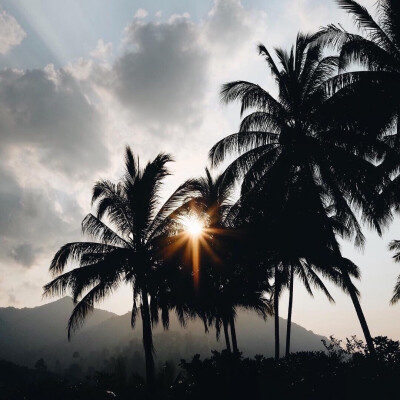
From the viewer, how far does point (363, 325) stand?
11609 millimetres

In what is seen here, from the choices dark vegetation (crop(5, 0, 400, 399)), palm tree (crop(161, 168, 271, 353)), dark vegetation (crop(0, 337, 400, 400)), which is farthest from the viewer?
palm tree (crop(161, 168, 271, 353))

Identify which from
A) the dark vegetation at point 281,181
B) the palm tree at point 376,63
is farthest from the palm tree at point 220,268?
the palm tree at point 376,63

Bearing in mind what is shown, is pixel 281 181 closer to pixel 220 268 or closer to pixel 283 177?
pixel 283 177

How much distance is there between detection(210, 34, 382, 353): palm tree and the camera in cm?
1197

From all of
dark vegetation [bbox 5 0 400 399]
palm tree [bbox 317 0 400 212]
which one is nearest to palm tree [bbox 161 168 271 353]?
dark vegetation [bbox 5 0 400 399]

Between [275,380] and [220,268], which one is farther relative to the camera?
[220,268]

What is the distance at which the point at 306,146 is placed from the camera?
42.5ft

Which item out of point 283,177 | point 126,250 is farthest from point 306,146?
point 126,250

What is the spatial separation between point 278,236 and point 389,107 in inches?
396

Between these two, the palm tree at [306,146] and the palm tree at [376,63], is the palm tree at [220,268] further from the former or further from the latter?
the palm tree at [376,63]

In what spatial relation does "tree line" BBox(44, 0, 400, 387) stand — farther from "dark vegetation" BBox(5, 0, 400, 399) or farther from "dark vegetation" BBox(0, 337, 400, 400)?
"dark vegetation" BBox(0, 337, 400, 400)

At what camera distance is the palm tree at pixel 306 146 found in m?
12.0

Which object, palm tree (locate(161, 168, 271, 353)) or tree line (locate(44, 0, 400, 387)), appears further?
palm tree (locate(161, 168, 271, 353))

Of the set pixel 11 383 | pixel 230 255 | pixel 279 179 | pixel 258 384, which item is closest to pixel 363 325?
pixel 279 179
